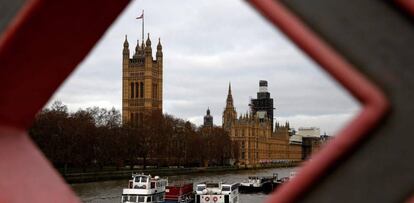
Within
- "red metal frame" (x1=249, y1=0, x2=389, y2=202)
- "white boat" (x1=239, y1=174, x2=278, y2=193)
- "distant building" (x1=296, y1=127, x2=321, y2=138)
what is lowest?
"white boat" (x1=239, y1=174, x2=278, y2=193)

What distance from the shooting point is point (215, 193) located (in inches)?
757

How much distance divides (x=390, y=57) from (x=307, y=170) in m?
0.21

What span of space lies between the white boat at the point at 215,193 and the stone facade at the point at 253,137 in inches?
1639

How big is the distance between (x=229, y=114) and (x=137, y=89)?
12.8 meters

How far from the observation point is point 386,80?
88cm

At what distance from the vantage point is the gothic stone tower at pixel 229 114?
6581cm

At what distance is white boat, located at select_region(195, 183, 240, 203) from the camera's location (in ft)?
63.0

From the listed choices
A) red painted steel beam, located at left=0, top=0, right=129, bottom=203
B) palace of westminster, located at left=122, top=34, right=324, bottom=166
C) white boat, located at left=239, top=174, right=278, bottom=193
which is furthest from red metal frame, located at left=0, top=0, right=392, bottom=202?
palace of westminster, located at left=122, top=34, right=324, bottom=166

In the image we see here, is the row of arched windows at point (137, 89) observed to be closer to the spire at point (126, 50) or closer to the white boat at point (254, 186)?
the spire at point (126, 50)

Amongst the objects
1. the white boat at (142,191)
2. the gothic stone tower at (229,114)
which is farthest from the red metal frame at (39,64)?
the gothic stone tower at (229,114)

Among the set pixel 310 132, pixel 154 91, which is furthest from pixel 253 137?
pixel 310 132

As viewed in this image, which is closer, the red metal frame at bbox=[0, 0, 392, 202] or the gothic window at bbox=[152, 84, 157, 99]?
the red metal frame at bbox=[0, 0, 392, 202]

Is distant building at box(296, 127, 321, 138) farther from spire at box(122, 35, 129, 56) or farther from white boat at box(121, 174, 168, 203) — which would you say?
white boat at box(121, 174, 168, 203)

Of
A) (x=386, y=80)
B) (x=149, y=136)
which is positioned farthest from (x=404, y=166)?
(x=149, y=136)
